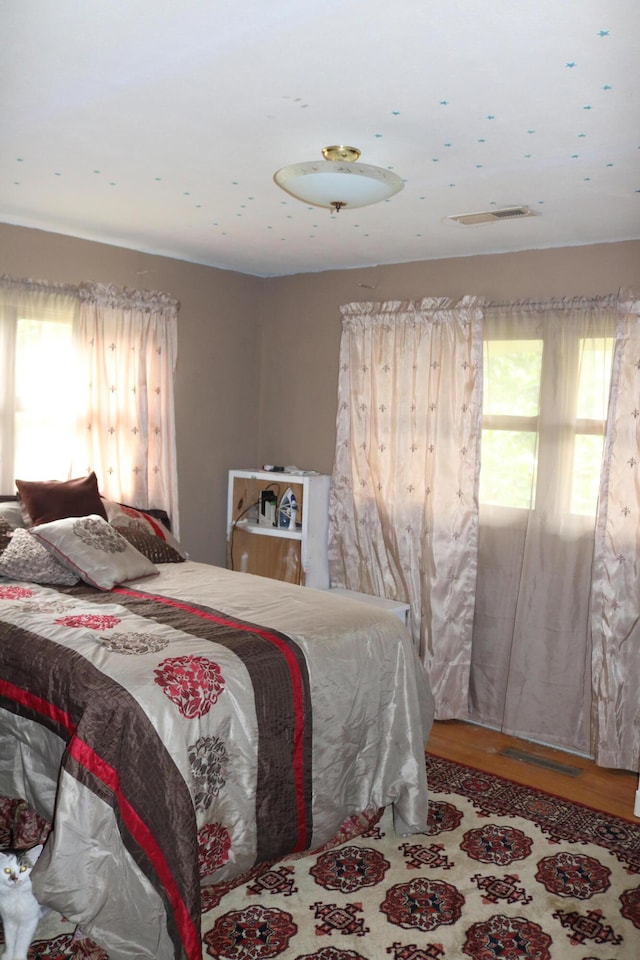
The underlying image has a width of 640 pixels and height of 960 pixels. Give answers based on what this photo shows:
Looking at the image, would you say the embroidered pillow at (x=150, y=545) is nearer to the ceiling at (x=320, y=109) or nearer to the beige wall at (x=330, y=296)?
the beige wall at (x=330, y=296)

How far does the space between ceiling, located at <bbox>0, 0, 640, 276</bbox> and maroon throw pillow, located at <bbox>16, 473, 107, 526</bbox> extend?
1.24 meters

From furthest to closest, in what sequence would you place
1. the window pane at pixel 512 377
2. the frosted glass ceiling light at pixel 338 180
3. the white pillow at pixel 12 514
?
1. the window pane at pixel 512 377
2. the white pillow at pixel 12 514
3. the frosted glass ceiling light at pixel 338 180

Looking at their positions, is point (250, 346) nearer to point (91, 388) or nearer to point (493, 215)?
point (91, 388)

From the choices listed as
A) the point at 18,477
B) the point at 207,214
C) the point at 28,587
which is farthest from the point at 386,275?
the point at 28,587

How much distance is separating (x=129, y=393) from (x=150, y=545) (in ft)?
3.19

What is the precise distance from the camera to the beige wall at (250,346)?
14.1 feet

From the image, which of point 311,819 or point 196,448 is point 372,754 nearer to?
point 311,819

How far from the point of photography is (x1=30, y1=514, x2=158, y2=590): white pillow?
334 cm

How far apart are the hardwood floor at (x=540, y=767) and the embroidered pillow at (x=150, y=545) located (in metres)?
1.54

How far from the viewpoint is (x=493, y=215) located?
3426 mm

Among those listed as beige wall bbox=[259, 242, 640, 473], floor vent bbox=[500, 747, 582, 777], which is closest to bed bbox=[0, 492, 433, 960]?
floor vent bbox=[500, 747, 582, 777]

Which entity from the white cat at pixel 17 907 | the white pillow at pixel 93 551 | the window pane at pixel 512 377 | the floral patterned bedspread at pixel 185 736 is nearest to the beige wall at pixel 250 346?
the window pane at pixel 512 377

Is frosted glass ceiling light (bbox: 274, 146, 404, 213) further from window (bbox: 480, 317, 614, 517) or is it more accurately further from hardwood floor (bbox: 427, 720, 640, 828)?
hardwood floor (bbox: 427, 720, 640, 828)

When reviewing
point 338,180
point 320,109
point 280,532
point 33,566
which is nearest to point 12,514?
point 33,566
